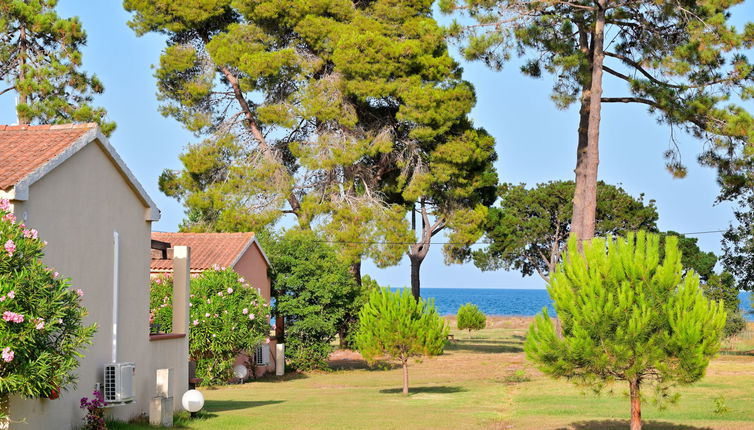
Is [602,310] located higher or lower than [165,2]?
lower

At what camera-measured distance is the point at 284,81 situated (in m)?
39.3

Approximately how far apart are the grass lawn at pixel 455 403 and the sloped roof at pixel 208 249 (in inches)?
168

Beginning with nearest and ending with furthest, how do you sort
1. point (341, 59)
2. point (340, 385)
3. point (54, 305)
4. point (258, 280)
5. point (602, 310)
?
point (54, 305)
point (602, 310)
point (340, 385)
point (258, 280)
point (341, 59)

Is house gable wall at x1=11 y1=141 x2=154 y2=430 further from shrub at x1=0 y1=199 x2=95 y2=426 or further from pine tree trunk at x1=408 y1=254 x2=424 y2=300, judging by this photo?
pine tree trunk at x1=408 y1=254 x2=424 y2=300

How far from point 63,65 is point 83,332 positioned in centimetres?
2498

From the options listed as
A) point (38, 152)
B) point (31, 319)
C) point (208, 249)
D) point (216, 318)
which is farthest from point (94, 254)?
point (208, 249)

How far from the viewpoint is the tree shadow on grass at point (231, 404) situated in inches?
839

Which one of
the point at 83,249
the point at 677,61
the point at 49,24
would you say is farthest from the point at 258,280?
the point at 83,249

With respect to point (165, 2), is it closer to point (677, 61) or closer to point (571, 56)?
point (571, 56)

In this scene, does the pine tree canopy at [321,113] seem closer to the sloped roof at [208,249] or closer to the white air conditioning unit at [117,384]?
the sloped roof at [208,249]

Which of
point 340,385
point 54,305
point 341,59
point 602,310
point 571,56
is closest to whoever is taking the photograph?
point 54,305

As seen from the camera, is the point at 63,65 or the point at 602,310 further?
the point at 63,65

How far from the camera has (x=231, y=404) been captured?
23.0 meters

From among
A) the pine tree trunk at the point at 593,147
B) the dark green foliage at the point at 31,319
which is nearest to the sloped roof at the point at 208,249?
the pine tree trunk at the point at 593,147
